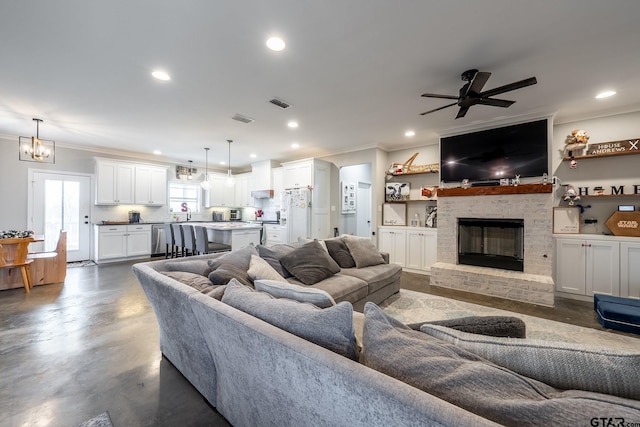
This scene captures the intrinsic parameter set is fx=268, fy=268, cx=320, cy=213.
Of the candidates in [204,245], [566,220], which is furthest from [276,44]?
[566,220]

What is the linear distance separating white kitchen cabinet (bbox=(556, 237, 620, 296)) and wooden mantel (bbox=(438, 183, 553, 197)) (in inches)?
32.4

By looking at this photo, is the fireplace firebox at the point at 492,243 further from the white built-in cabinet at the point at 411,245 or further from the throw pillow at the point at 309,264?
the throw pillow at the point at 309,264

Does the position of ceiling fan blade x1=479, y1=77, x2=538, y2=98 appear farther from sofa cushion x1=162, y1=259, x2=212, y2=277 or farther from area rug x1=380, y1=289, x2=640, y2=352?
sofa cushion x1=162, y1=259, x2=212, y2=277

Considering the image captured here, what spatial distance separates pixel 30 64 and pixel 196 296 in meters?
3.12

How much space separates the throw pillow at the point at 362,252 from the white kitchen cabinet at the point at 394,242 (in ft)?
6.07

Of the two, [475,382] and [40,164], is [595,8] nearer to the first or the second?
[475,382]

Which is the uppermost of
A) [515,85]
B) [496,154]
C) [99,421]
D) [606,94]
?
[606,94]

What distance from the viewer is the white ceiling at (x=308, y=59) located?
194 cm

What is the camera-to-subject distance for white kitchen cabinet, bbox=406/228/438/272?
5.03 m

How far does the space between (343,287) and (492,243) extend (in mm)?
3103

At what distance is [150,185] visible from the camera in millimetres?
6844

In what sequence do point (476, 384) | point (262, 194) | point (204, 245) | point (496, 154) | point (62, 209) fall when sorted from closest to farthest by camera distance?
point (476, 384) → point (496, 154) → point (204, 245) → point (62, 209) → point (262, 194)

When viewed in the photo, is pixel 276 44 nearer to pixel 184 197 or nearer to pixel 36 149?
pixel 36 149

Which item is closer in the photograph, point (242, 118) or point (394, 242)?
point (242, 118)
